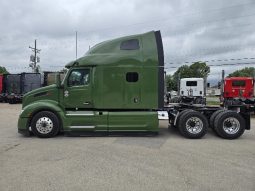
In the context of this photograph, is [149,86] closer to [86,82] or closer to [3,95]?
[86,82]

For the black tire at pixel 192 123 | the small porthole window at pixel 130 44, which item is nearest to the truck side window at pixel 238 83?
the black tire at pixel 192 123

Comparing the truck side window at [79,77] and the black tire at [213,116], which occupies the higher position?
the truck side window at [79,77]

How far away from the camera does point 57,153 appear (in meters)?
8.61

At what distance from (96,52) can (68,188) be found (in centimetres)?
673

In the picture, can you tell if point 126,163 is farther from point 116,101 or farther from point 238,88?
point 238,88

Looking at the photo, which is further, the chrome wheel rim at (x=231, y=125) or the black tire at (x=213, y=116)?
the black tire at (x=213, y=116)

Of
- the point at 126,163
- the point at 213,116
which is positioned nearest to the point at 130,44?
the point at 213,116

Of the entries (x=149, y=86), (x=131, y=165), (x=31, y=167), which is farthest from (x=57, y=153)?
(x=149, y=86)

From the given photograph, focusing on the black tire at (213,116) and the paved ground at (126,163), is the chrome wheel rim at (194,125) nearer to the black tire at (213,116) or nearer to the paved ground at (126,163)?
the paved ground at (126,163)

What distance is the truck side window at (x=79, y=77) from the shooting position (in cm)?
1153

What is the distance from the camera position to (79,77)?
11578 millimetres

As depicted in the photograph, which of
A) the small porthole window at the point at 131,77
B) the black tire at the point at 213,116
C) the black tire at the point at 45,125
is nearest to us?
the black tire at the point at 45,125

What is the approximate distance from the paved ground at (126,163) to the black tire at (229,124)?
12.1 inches

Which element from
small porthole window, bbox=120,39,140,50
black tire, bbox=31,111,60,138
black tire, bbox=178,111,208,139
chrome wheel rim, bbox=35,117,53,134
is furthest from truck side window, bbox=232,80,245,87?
chrome wheel rim, bbox=35,117,53,134
